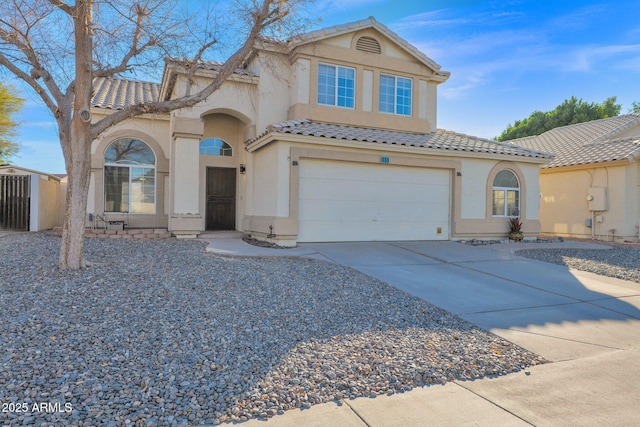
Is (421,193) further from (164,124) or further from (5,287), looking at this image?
(5,287)

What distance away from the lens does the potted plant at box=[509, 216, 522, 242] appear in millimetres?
14250

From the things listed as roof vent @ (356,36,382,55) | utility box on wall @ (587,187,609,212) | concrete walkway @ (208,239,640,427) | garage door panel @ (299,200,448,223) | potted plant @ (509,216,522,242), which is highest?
roof vent @ (356,36,382,55)

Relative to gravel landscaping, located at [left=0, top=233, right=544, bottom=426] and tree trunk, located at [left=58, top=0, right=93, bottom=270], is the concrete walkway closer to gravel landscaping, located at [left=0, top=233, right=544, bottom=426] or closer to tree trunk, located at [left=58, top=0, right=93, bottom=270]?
gravel landscaping, located at [left=0, top=233, right=544, bottom=426]

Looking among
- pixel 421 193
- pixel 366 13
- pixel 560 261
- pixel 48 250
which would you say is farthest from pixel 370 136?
pixel 48 250

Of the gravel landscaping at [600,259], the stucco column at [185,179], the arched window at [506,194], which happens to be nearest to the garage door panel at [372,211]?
the arched window at [506,194]

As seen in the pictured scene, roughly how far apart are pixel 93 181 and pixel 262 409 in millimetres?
13290

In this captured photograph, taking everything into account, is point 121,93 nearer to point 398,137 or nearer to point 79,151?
point 79,151

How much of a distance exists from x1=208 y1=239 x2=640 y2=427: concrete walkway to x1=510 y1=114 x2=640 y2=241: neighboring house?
821 cm

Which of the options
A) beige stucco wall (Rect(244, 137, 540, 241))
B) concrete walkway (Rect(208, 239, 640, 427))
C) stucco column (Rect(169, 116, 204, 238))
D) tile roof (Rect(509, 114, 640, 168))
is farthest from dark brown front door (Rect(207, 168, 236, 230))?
tile roof (Rect(509, 114, 640, 168))

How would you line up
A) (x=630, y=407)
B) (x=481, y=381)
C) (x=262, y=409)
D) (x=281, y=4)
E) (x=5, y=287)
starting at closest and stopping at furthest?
1. (x=262, y=409)
2. (x=630, y=407)
3. (x=481, y=381)
4. (x=5, y=287)
5. (x=281, y=4)

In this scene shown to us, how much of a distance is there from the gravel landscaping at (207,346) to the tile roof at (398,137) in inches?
217

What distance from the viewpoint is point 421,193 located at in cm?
1330

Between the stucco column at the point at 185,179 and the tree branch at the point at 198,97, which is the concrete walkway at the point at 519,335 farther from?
the tree branch at the point at 198,97

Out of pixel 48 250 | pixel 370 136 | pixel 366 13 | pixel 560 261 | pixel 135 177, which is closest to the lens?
pixel 48 250
